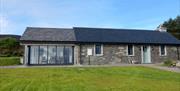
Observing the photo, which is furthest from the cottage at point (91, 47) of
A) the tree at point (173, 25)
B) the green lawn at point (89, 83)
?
the tree at point (173, 25)

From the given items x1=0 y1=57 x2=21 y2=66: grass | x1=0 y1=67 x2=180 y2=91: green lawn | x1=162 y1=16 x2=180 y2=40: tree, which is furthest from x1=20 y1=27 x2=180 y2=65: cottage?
x1=162 y1=16 x2=180 y2=40: tree

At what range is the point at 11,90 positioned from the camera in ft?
29.8

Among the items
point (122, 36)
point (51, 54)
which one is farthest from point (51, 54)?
point (122, 36)

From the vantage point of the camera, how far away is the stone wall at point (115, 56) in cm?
2539

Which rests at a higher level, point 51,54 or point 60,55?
point 51,54

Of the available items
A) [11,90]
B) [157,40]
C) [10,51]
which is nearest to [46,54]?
[10,51]

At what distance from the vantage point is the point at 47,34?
87.2ft

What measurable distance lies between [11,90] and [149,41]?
21.3m

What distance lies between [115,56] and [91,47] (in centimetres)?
303

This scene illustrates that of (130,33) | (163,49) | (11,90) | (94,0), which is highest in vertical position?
(94,0)

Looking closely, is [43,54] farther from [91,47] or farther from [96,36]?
[96,36]

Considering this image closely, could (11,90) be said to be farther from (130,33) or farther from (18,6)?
(130,33)

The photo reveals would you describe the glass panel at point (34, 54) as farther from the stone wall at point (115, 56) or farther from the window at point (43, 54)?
the stone wall at point (115, 56)

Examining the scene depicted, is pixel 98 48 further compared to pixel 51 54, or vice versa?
pixel 98 48
